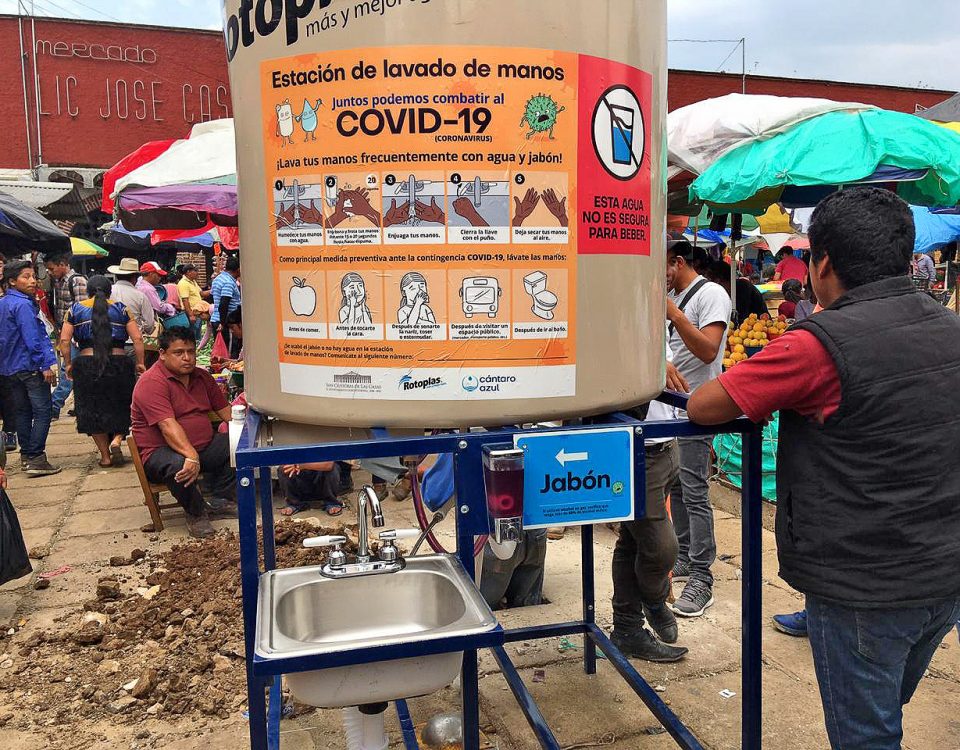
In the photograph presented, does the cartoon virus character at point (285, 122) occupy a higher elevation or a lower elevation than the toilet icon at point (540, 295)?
higher

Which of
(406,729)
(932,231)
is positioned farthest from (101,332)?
(932,231)

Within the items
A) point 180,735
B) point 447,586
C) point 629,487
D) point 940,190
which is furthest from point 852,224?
point 940,190

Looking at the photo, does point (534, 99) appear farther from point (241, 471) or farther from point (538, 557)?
point (538, 557)

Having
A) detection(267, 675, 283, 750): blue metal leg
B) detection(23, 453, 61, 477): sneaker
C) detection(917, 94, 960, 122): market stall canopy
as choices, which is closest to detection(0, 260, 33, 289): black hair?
detection(23, 453, 61, 477): sneaker

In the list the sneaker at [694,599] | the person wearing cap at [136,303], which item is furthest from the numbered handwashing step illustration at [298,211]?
the person wearing cap at [136,303]

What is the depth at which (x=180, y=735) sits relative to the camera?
10.8 ft

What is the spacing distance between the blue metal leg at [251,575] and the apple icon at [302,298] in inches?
15.7

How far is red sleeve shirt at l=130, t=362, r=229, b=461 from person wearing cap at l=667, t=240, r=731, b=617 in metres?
3.64

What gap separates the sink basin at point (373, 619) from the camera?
169cm

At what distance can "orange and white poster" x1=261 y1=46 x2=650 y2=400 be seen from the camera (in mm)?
1779

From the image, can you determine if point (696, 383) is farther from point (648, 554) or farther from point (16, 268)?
point (16, 268)

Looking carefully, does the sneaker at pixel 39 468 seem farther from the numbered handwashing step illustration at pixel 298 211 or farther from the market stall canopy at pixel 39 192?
the numbered handwashing step illustration at pixel 298 211

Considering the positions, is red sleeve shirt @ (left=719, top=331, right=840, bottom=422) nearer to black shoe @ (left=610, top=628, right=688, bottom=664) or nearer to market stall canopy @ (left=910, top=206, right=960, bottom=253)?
black shoe @ (left=610, top=628, right=688, bottom=664)

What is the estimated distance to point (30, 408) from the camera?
802cm
